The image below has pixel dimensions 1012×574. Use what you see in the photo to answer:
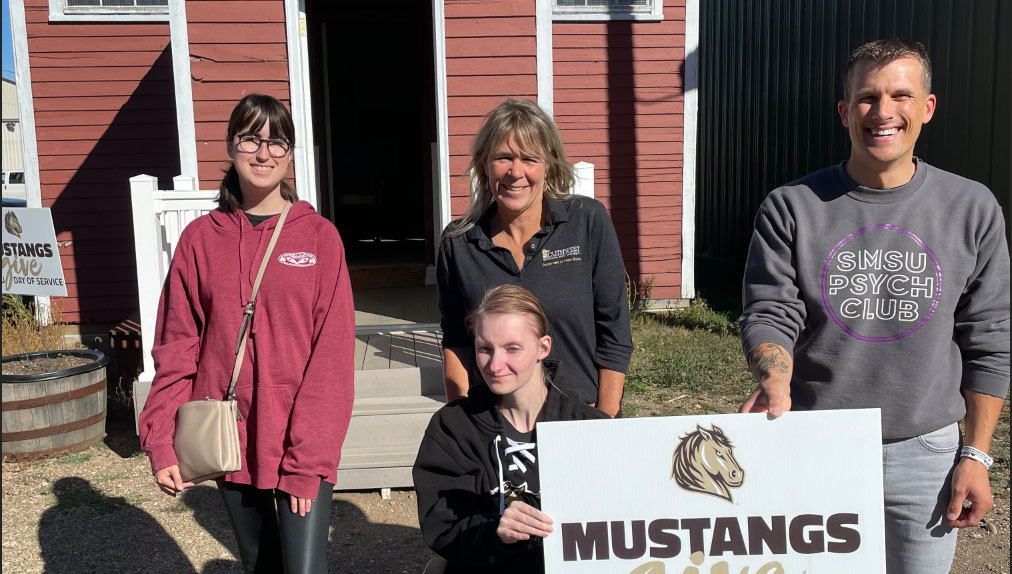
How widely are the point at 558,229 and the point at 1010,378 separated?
3.86 feet

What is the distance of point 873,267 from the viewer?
69.1 inches

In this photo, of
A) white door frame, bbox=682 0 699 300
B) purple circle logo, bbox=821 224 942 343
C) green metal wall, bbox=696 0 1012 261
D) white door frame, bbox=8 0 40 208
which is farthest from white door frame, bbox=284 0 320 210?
green metal wall, bbox=696 0 1012 261

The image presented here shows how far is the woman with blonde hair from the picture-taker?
2.13m

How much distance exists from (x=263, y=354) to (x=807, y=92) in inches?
366

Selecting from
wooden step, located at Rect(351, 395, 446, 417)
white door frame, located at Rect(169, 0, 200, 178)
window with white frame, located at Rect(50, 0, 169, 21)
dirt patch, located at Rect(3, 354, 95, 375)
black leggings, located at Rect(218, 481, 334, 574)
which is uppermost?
window with white frame, located at Rect(50, 0, 169, 21)

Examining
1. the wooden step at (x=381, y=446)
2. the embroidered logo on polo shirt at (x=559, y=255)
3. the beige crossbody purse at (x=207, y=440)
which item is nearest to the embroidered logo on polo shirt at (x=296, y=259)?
the beige crossbody purse at (x=207, y=440)

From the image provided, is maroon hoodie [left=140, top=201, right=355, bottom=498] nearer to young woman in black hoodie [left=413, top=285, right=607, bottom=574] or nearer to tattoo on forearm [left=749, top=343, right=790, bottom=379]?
young woman in black hoodie [left=413, top=285, right=607, bottom=574]

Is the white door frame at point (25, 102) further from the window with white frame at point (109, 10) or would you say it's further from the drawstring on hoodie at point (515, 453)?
the drawstring on hoodie at point (515, 453)

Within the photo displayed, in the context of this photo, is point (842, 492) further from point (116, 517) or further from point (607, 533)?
point (116, 517)

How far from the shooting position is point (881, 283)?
5.77ft

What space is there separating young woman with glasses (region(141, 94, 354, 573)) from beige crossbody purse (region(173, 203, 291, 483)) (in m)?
0.06

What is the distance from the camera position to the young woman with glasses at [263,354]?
2055mm

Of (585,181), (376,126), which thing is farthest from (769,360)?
(376,126)

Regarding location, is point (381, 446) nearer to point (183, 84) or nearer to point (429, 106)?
point (183, 84)
